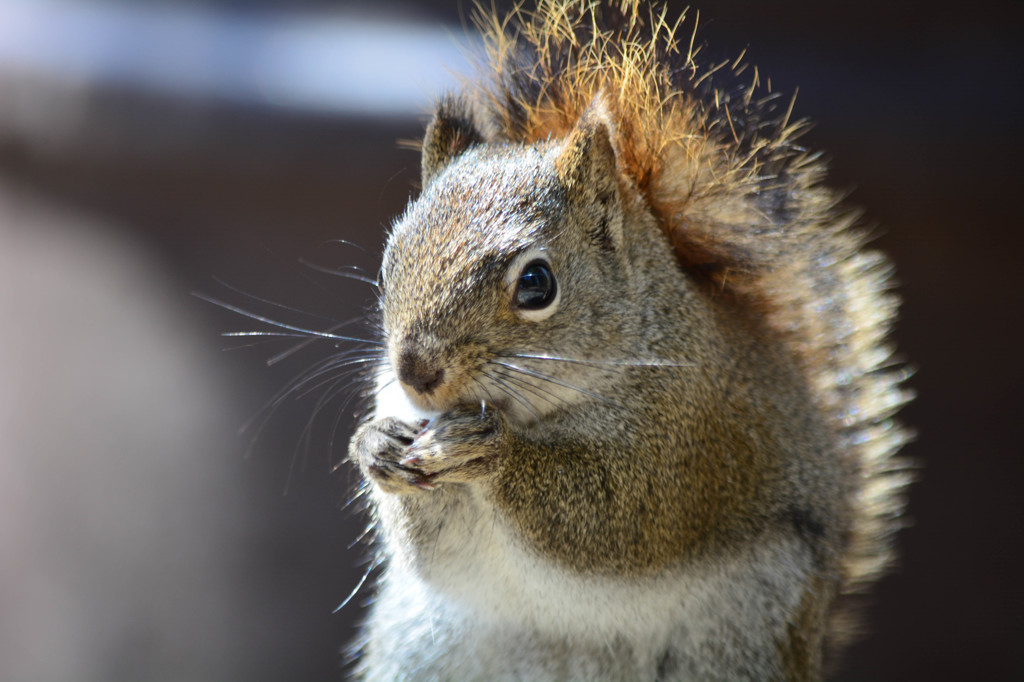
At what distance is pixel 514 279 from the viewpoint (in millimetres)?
1102

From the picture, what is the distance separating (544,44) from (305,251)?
1.01m

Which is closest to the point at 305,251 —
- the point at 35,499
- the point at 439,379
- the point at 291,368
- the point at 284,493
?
the point at 291,368

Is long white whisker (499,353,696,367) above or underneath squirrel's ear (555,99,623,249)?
underneath

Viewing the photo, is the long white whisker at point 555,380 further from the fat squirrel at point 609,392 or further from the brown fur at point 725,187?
the brown fur at point 725,187

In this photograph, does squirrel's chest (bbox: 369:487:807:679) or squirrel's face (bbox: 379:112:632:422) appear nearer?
squirrel's face (bbox: 379:112:632:422)

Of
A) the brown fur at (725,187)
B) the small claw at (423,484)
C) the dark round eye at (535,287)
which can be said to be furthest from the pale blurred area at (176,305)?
the small claw at (423,484)

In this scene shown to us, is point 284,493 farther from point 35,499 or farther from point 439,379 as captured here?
point 439,379

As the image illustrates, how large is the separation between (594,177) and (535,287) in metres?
0.18

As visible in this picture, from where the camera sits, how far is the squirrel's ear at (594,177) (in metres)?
1.19

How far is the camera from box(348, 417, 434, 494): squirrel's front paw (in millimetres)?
1065

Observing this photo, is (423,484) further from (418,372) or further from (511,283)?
(511,283)

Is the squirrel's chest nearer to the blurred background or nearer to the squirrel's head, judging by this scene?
the squirrel's head

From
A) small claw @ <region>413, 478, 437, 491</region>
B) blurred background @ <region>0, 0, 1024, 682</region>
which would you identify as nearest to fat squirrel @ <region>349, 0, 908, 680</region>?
small claw @ <region>413, 478, 437, 491</region>

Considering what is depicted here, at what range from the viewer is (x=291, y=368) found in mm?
2434
